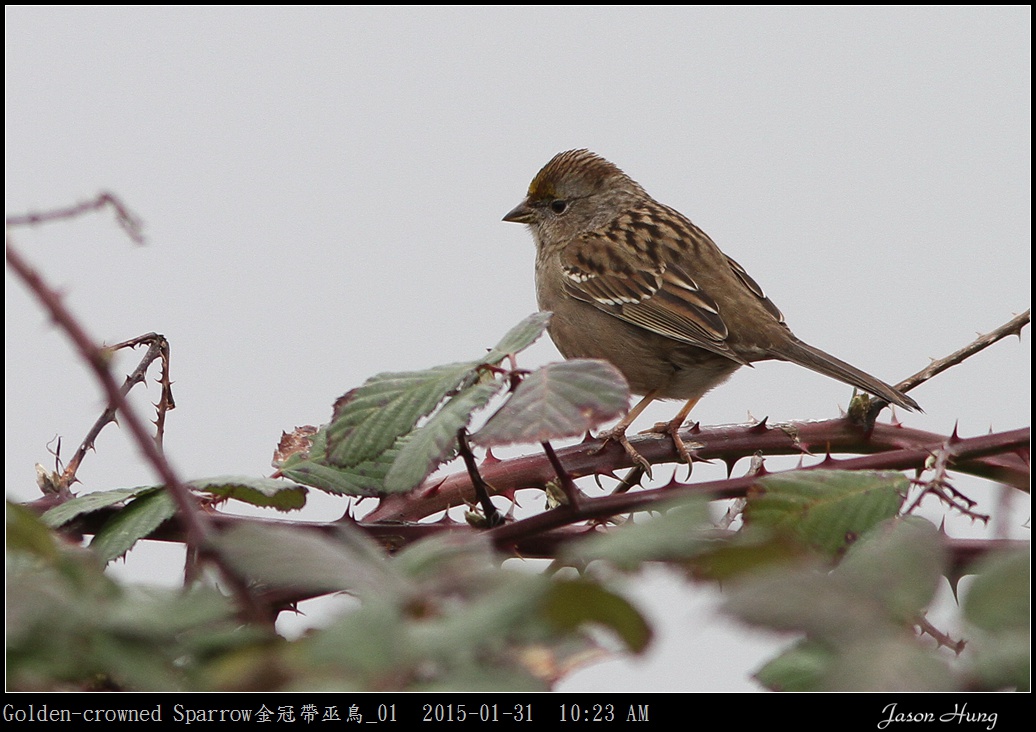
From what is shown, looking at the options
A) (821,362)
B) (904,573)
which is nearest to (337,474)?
(904,573)

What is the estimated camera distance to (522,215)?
18.9ft

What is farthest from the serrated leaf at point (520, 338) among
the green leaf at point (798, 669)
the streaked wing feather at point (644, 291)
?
the streaked wing feather at point (644, 291)

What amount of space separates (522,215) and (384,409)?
432cm

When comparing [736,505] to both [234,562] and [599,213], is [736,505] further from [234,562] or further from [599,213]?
[599,213]

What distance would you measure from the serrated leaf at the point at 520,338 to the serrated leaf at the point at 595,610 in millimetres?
695

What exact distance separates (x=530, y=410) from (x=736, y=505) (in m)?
0.48

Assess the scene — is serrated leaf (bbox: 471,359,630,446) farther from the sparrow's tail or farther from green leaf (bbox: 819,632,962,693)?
the sparrow's tail

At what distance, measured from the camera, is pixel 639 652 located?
29.9 inches

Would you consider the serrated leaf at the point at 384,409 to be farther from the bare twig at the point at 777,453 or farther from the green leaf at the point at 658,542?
the green leaf at the point at 658,542

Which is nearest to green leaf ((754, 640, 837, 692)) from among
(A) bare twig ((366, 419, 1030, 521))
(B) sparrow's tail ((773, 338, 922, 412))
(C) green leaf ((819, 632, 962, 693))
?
(C) green leaf ((819, 632, 962, 693))

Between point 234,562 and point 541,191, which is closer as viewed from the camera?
point 234,562

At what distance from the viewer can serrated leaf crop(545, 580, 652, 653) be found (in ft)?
2.45
